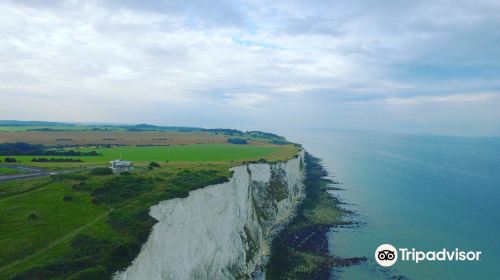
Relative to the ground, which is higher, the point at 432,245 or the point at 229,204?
the point at 229,204

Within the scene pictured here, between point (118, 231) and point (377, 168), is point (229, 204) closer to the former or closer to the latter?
point (118, 231)

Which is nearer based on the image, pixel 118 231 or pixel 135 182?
pixel 118 231

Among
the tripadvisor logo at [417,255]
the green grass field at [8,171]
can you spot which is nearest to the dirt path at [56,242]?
the green grass field at [8,171]

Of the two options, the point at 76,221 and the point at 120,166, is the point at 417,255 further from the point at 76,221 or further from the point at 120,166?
the point at 120,166

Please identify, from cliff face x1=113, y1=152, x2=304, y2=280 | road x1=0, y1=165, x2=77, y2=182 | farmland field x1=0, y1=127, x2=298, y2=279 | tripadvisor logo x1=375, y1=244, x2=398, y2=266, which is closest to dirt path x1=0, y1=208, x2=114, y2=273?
farmland field x1=0, y1=127, x2=298, y2=279

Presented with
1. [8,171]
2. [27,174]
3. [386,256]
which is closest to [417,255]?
[386,256]

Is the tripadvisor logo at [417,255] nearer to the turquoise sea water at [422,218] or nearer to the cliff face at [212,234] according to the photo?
the turquoise sea water at [422,218]

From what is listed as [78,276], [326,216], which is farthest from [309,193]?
[78,276]
